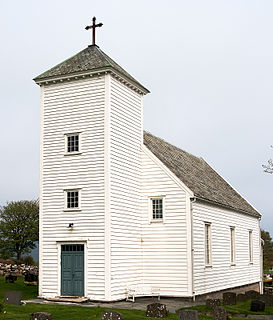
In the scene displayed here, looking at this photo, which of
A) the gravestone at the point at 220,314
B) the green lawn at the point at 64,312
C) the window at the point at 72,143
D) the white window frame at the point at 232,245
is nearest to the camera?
the gravestone at the point at 220,314

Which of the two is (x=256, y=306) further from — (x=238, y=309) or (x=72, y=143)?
(x=72, y=143)

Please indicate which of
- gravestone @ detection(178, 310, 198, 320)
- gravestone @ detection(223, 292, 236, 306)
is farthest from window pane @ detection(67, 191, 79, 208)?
gravestone @ detection(178, 310, 198, 320)

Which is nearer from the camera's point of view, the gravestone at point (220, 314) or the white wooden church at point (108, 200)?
the gravestone at point (220, 314)

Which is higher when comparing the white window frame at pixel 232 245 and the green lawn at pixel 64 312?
the white window frame at pixel 232 245

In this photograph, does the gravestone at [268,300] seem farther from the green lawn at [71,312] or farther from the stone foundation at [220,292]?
the stone foundation at [220,292]

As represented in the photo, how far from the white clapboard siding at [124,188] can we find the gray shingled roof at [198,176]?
1794 mm

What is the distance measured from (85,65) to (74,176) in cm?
572

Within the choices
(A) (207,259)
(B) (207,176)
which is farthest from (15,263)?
(A) (207,259)

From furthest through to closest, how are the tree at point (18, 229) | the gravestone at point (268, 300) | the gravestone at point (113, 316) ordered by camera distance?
the tree at point (18, 229)
the gravestone at point (268, 300)
the gravestone at point (113, 316)

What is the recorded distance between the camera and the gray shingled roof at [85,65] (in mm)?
26469

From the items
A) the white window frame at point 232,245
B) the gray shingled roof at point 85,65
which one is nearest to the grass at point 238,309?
the white window frame at point 232,245

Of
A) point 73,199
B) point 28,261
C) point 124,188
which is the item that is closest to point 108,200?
point 124,188

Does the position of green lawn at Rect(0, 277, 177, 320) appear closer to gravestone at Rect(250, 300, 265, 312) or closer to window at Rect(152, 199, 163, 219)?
gravestone at Rect(250, 300, 265, 312)

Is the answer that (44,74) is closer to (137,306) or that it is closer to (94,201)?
(94,201)
